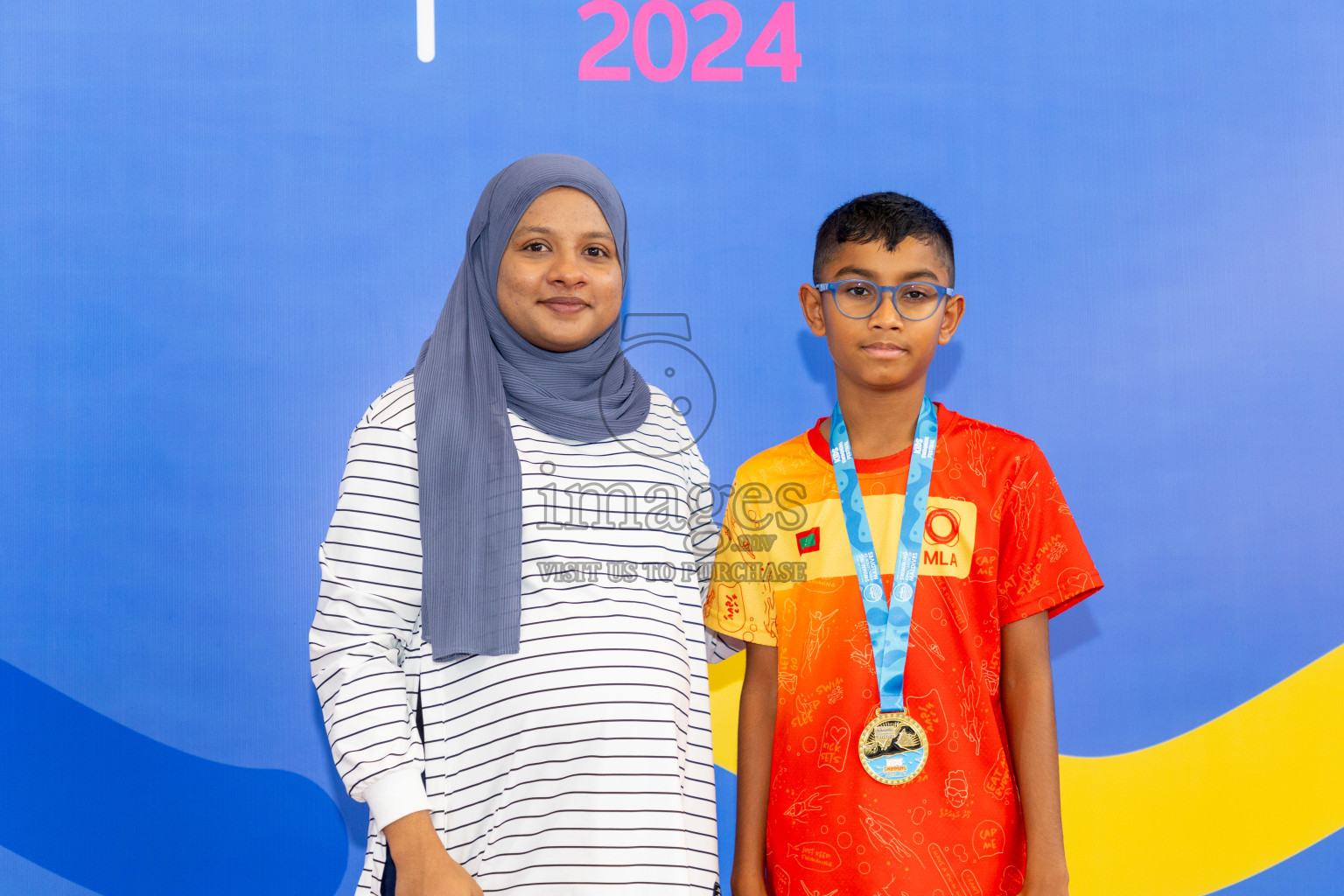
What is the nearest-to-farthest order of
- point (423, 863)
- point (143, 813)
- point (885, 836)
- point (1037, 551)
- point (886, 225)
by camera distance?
point (423, 863)
point (885, 836)
point (1037, 551)
point (886, 225)
point (143, 813)

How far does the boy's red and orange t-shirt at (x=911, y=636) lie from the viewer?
1513 mm

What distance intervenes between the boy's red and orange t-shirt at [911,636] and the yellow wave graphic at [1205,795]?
75cm

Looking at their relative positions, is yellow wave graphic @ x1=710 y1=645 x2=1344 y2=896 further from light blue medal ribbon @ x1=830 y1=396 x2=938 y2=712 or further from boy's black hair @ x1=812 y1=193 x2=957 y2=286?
boy's black hair @ x1=812 y1=193 x2=957 y2=286

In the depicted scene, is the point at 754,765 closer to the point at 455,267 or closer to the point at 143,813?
the point at 455,267

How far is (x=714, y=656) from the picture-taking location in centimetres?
182

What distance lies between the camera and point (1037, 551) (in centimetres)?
160

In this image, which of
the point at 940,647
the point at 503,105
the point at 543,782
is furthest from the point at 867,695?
the point at 503,105

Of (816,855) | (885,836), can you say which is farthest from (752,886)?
(885,836)

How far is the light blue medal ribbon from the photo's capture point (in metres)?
1.57

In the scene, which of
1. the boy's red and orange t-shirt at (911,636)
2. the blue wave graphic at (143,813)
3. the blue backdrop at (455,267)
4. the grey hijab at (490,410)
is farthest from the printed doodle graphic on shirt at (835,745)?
the blue wave graphic at (143,813)

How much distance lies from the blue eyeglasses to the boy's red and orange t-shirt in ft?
Answer: 0.64

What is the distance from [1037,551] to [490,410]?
90 cm

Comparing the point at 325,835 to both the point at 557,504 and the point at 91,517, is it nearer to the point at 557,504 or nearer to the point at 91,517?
the point at 91,517

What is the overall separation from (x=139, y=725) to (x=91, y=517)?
489 millimetres
